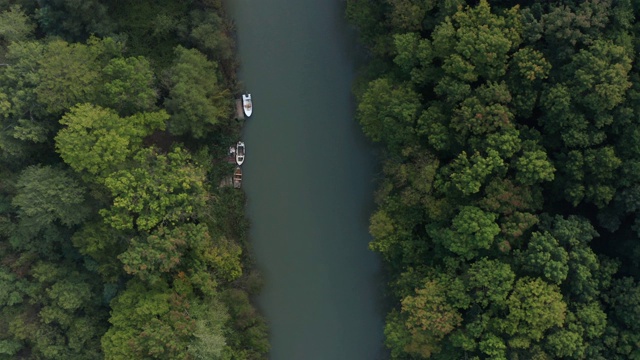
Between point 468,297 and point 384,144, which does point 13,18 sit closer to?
point 384,144

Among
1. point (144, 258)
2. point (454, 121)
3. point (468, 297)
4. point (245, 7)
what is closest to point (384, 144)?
point (454, 121)

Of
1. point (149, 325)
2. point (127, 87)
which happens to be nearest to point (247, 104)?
point (127, 87)

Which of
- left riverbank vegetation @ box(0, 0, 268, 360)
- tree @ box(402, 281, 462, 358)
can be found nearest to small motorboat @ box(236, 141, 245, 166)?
left riverbank vegetation @ box(0, 0, 268, 360)

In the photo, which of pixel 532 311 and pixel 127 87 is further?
pixel 127 87

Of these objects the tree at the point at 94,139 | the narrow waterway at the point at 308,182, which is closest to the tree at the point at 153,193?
the tree at the point at 94,139

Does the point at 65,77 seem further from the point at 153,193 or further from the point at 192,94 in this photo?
the point at 153,193

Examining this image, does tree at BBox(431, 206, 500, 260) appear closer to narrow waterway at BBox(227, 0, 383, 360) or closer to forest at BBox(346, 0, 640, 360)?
forest at BBox(346, 0, 640, 360)

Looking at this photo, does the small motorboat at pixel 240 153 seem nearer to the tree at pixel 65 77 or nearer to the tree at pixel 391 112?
the tree at pixel 391 112
